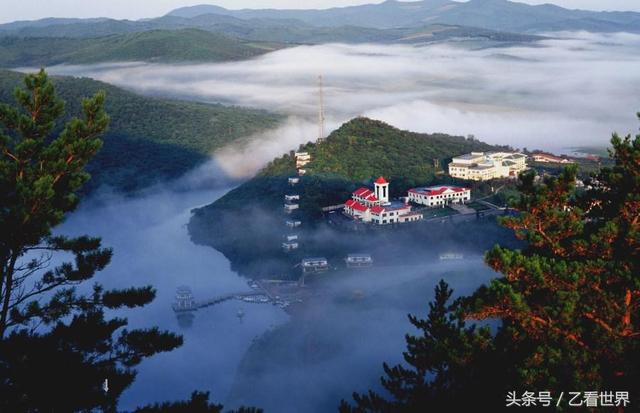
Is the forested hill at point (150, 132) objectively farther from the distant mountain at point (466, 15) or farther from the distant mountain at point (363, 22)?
the distant mountain at point (466, 15)

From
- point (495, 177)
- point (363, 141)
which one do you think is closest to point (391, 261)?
point (495, 177)

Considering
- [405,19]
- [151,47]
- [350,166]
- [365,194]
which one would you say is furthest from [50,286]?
[405,19]

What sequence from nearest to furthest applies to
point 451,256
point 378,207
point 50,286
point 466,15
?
1. point 50,286
2. point 451,256
3. point 378,207
4. point 466,15

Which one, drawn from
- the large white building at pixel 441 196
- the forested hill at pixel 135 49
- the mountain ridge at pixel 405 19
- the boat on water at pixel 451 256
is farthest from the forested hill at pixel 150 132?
the mountain ridge at pixel 405 19

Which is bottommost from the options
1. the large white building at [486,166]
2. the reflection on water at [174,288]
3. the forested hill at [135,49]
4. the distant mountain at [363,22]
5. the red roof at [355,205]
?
the reflection on water at [174,288]

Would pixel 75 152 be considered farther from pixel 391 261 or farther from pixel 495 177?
pixel 495 177

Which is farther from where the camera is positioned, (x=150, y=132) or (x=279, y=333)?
(x=150, y=132)

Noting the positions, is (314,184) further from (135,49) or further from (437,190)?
(135,49)
